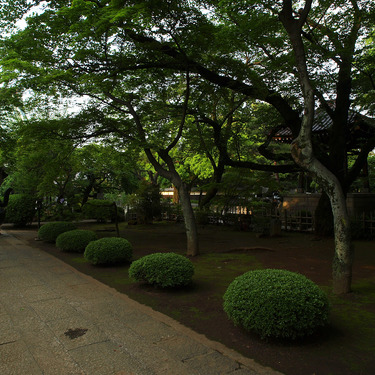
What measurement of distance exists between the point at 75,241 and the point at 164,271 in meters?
5.40

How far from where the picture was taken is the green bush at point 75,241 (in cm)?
1033

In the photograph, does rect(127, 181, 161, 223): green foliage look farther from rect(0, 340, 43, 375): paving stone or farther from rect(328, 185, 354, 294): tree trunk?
rect(0, 340, 43, 375): paving stone

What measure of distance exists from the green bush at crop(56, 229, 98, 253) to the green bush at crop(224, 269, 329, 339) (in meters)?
7.27

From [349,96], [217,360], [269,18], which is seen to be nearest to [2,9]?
[269,18]

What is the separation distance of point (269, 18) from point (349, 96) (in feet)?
22.3

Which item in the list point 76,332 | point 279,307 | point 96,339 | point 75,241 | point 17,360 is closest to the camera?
point 17,360

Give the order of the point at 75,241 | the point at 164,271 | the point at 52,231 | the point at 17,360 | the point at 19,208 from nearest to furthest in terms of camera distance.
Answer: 1. the point at 17,360
2. the point at 164,271
3. the point at 75,241
4. the point at 52,231
5. the point at 19,208

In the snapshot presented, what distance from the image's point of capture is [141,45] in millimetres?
9031

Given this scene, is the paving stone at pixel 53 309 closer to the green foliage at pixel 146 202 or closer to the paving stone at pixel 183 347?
the paving stone at pixel 183 347

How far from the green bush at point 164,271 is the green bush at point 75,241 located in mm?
4687

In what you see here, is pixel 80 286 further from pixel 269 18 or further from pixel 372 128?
pixel 372 128

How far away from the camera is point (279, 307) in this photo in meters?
3.76

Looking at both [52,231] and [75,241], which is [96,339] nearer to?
[75,241]

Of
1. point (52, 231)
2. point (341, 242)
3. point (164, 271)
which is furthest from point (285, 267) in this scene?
point (52, 231)
